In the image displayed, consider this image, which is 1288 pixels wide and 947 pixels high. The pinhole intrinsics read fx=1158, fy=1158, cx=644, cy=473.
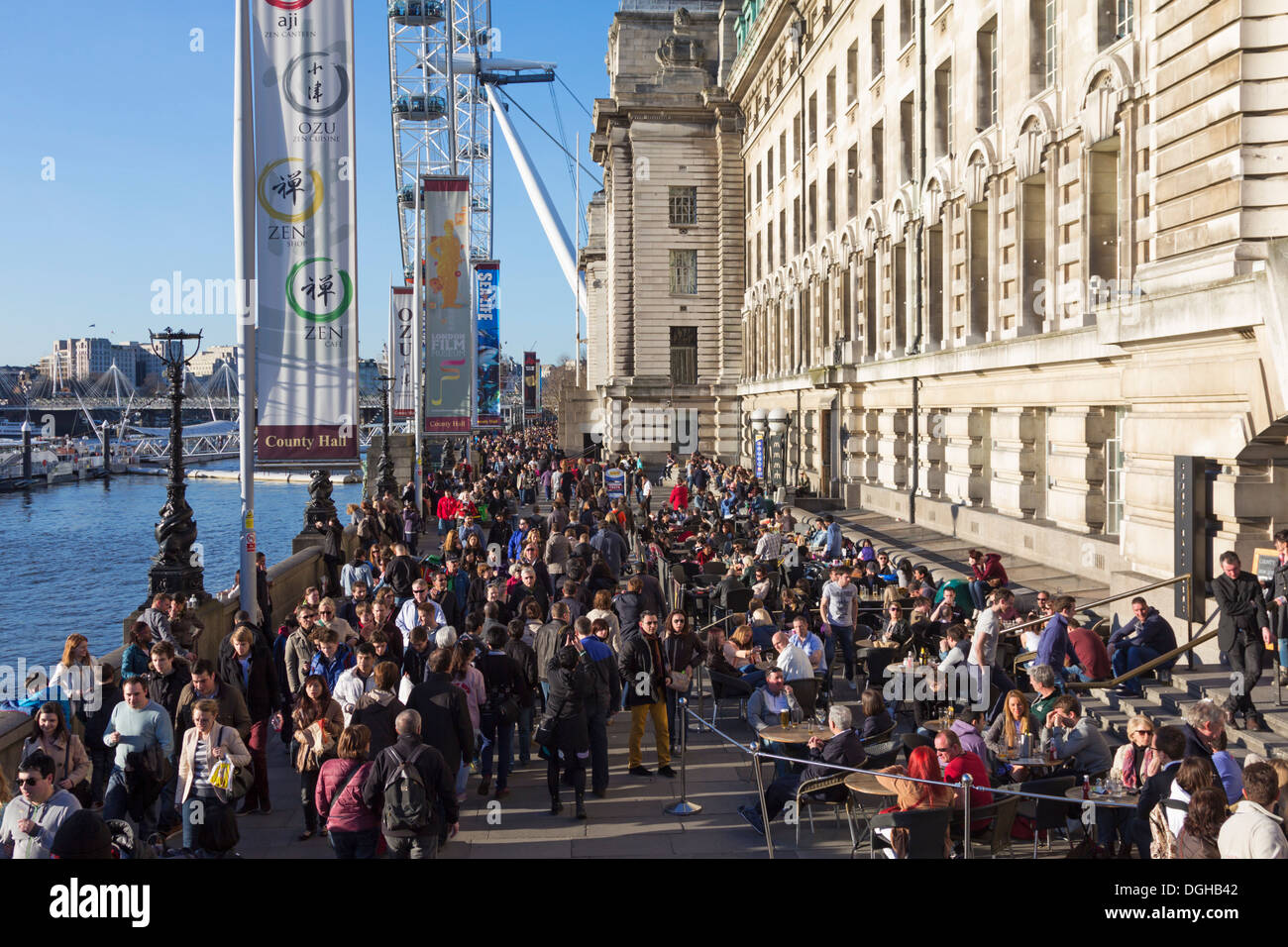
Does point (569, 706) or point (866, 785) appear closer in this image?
point (866, 785)

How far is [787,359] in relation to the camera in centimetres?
4597

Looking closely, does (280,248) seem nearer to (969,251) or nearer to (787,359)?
(969,251)

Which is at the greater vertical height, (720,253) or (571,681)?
(720,253)

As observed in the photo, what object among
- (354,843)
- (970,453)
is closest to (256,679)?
(354,843)

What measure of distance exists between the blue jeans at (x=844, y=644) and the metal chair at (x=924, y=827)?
23.1 ft

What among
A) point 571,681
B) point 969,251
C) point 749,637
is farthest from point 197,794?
point 969,251

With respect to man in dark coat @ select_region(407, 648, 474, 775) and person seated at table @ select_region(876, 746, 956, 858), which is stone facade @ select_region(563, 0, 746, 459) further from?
person seated at table @ select_region(876, 746, 956, 858)

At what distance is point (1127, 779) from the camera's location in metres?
8.77

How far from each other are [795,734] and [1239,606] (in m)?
4.48

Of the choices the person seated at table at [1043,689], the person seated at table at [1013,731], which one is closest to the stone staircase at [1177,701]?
the person seated at table at [1043,689]

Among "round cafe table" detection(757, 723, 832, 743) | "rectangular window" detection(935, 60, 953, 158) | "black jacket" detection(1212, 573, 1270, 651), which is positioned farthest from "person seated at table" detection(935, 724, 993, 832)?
"rectangular window" detection(935, 60, 953, 158)

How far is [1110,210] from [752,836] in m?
13.3

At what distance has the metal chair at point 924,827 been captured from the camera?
7.95 m

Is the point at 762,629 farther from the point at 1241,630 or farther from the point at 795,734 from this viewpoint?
the point at 1241,630
